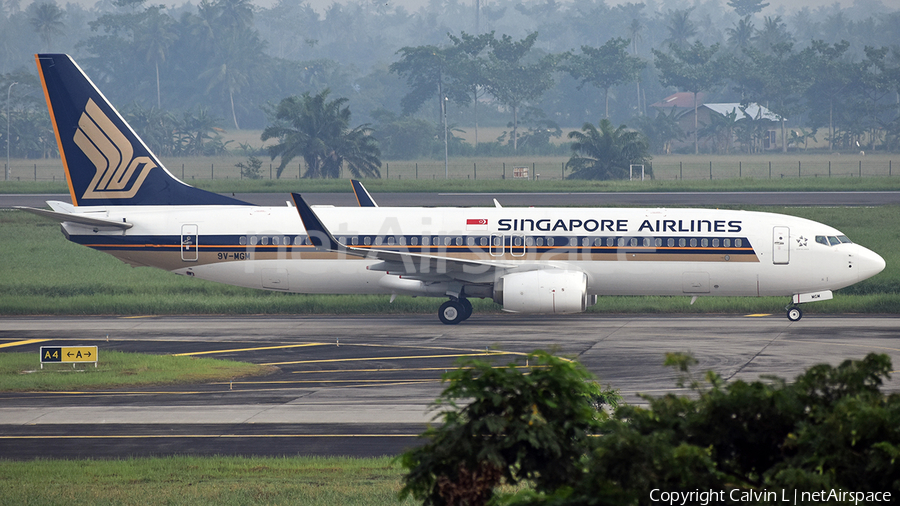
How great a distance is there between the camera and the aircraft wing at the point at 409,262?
3022 centimetres

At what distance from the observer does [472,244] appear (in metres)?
32.2

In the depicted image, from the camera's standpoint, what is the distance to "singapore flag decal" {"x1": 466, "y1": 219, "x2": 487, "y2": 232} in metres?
32.2

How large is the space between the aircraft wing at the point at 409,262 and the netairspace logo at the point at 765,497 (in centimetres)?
2328

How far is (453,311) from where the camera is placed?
32.2 meters

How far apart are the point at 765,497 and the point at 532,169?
101 metres

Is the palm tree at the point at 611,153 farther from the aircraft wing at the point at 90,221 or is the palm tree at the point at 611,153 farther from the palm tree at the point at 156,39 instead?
the palm tree at the point at 156,39

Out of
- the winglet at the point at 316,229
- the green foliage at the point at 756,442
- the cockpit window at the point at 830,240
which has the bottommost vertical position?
the green foliage at the point at 756,442

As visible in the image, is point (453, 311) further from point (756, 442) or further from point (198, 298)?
point (756, 442)

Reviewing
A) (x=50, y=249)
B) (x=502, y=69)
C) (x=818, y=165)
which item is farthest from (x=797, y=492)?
(x=502, y=69)

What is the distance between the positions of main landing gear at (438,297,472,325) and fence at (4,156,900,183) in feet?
205

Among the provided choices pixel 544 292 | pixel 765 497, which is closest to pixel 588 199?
pixel 544 292

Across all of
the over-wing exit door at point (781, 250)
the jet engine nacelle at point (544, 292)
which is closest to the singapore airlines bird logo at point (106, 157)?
the jet engine nacelle at point (544, 292)

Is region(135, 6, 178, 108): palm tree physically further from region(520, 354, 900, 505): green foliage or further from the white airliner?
region(520, 354, 900, 505): green foliage

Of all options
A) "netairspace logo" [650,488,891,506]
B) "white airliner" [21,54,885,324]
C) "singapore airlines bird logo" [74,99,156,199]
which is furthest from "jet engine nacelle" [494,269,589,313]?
"netairspace logo" [650,488,891,506]
